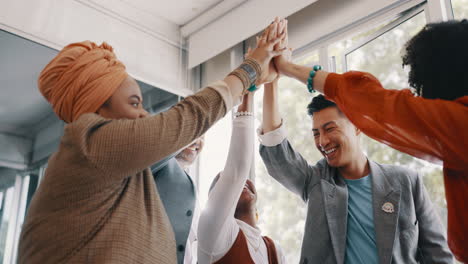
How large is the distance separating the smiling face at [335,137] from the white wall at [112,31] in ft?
6.25

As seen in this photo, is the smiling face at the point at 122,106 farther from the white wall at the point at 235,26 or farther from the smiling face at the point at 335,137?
the white wall at the point at 235,26

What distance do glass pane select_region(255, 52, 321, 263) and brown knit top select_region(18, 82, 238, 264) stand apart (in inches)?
75.0

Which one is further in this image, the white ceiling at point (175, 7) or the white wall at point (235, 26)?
the white ceiling at point (175, 7)

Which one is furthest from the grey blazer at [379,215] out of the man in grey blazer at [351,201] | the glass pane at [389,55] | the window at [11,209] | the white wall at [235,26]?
the window at [11,209]

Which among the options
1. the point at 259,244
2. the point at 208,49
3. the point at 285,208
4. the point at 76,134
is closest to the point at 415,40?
the point at 259,244

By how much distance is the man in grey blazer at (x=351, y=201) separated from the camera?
1.57 metres

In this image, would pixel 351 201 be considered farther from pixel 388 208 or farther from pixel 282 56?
pixel 282 56

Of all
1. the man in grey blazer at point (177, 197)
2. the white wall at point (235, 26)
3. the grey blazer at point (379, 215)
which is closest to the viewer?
the man in grey blazer at point (177, 197)

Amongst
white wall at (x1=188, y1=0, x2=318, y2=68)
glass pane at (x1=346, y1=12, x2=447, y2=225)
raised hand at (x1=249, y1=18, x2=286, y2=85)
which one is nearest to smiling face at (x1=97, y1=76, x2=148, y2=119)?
raised hand at (x1=249, y1=18, x2=286, y2=85)

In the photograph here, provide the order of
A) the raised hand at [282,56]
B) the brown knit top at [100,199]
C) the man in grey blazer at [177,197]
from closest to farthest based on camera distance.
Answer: the brown knit top at [100,199] → the man in grey blazer at [177,197] → the raised hand at [282,56]

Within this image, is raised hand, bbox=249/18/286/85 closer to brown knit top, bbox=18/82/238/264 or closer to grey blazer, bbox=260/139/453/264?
grey blazer, bbox=260/139/453/264

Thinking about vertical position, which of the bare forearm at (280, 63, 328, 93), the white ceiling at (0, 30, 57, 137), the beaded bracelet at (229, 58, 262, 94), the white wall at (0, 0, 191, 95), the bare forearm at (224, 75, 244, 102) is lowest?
the bare forearm at (224, 75, 244, 102)

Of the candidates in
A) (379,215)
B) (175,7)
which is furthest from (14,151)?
(379,215)

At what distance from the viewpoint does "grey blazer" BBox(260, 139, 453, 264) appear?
5.12 feet
